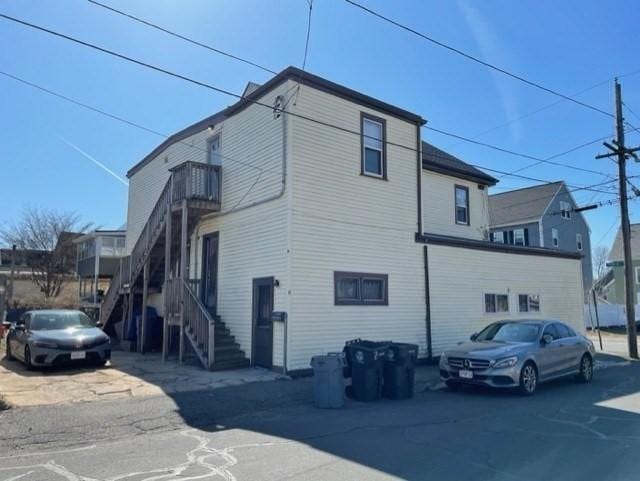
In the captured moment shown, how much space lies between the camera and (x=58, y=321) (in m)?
13.0

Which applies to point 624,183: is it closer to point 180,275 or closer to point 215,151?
point 215,151

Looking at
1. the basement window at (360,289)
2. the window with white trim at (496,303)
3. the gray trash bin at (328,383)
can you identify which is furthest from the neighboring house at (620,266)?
the gray trash bin at (328,383)

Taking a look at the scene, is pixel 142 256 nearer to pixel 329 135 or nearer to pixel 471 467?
pixel 329 135

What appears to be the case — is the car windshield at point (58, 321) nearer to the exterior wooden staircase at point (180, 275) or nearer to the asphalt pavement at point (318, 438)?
the exterior wooden staircase at point (180, 275)

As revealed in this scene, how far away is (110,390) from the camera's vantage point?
9.59m

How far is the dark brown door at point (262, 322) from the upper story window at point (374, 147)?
436 cm

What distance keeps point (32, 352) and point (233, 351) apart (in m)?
4.64

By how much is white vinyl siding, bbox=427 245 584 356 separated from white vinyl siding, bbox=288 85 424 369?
33.1 inches

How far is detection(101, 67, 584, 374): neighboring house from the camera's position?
40.3ft

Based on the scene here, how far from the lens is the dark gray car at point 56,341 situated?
11.5 metres

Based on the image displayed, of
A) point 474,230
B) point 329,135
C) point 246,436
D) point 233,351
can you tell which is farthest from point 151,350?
point 474,230

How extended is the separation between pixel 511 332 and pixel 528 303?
315 inches

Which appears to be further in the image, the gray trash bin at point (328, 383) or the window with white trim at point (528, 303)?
the window with white trim at point (528, 303)

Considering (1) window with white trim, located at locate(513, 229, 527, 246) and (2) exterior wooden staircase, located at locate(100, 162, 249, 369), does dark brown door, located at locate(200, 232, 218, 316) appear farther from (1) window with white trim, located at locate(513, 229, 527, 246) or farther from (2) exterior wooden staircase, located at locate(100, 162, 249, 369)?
(1) window with white trim, located at locate(513, 229, 527, 246)
